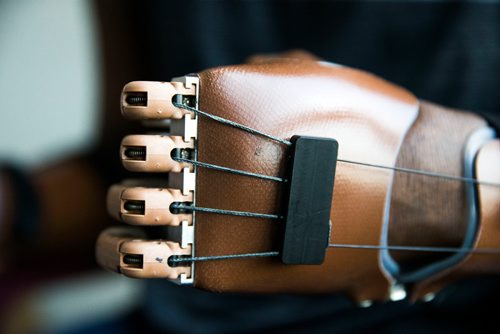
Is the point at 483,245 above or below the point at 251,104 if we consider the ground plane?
below

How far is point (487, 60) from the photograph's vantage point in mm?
838

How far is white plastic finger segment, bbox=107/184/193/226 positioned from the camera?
1.48 feet

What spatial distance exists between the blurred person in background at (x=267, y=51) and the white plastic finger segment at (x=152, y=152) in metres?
0.41

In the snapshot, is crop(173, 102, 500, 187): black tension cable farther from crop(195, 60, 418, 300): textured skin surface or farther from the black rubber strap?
the black rubber strap

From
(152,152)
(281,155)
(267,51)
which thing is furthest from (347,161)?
(267,51)

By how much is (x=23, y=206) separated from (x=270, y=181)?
Answer: 1.86ft

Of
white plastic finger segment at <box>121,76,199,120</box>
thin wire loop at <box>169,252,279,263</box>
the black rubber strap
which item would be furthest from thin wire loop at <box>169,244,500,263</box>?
the black rubber strap

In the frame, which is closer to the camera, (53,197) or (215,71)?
(215,71)

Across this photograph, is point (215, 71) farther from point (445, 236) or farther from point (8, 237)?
point (8, 237)

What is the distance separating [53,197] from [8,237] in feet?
0.30

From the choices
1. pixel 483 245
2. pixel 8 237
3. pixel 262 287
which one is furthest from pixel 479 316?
pixel 8 237

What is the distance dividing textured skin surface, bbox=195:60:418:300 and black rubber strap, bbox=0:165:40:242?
0.51m

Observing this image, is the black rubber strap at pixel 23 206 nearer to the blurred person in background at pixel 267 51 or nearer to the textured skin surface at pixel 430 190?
the blurred person in background at pixel 267 51

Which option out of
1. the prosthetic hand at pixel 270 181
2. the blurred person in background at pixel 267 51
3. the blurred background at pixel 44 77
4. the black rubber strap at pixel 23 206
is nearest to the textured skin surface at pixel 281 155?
the prosthetic hand at pixel 270 181
